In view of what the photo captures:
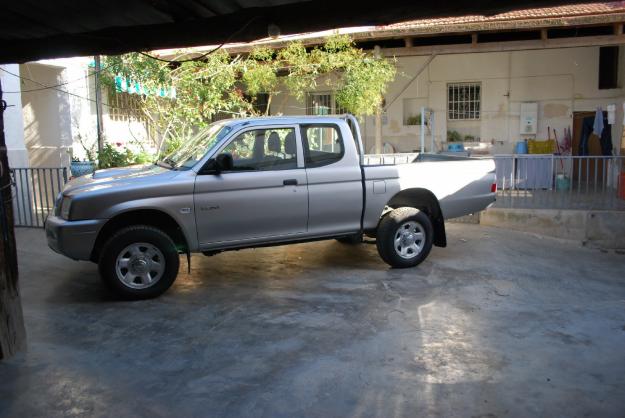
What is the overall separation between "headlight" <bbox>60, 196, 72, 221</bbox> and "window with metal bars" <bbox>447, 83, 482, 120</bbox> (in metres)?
12.7

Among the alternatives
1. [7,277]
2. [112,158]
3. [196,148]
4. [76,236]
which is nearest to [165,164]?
[196,148]

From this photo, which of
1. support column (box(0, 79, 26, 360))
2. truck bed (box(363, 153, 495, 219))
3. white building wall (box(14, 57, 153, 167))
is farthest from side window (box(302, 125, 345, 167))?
white building wall (box(14, 57, 153, 167))

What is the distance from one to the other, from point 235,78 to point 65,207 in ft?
24.1

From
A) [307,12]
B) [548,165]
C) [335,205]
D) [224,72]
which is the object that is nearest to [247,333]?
[335,205]

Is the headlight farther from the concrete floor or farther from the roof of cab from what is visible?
the roof of cab

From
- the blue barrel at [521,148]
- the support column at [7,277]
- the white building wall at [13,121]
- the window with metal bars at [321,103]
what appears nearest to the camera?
the support column at [7,277]

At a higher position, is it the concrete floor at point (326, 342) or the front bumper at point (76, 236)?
the front bumper at point (76, 236)

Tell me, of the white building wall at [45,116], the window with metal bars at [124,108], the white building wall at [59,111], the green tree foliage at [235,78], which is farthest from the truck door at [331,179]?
the window with metal bars at [124,108]

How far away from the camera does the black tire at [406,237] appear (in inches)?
292

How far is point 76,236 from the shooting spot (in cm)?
603

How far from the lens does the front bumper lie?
6.02m

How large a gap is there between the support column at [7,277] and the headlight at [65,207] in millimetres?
1268

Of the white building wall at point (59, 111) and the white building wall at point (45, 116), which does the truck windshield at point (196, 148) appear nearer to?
the white building wall at point (59, 111)

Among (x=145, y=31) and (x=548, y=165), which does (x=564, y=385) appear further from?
(x=548, y=165)
